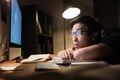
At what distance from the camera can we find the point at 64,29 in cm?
359

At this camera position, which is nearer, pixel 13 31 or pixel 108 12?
pixel 13 31

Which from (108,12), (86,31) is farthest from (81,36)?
(108,12)

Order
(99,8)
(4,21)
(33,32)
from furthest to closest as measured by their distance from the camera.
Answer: (99,8)
(33,32)
(4,21)

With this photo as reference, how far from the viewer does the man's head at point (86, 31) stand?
139cm

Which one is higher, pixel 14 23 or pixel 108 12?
pixel 108 12

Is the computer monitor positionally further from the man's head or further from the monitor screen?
the man's head

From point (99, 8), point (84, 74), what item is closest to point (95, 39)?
point (84, 74)

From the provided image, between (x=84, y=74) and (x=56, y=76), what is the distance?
0.02 metres

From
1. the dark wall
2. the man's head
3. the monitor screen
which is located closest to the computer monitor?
the monitor screen

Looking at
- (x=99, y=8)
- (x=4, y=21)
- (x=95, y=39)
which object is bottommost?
(x=95, y=39)

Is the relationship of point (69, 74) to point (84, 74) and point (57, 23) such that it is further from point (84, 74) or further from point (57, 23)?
point (57, 23)

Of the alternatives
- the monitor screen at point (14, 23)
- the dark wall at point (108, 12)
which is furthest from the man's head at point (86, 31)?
the dark wall at point (108, 12)

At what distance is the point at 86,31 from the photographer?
4.61 ft

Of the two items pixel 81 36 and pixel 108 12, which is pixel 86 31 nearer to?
pixel 81 36
